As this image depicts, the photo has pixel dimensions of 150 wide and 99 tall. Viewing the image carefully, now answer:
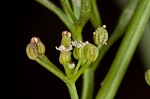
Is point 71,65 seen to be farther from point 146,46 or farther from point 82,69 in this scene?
point 146,46

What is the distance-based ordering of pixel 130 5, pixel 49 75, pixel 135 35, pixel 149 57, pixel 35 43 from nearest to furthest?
pixel 35 43
pixel 135 35
pixel 130 5
pixel 149 57
pixel 49 75

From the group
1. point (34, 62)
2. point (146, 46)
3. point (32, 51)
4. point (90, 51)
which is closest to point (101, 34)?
point (90, 51)

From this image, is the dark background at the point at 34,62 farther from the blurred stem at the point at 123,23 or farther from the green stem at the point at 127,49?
the green stem at the point at 127,49

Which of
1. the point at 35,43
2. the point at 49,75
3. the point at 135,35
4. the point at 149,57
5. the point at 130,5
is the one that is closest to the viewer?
the point at 35,43

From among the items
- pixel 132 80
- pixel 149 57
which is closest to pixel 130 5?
pixel 149 57

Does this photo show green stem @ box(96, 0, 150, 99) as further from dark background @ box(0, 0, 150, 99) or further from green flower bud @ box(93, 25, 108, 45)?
dark background @ box(0, 0, 150, 99)

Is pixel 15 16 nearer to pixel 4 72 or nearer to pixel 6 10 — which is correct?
pixel 6 10

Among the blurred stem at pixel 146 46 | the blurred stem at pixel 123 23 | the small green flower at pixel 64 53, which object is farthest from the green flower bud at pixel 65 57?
the blurred stem at pixel 146 46
